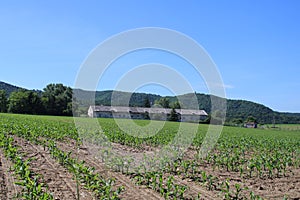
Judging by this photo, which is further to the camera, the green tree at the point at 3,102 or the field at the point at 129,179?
the green tree at the point at 3,102

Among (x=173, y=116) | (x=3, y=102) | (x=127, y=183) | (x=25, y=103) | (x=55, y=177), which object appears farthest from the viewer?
(x=3, y=102)

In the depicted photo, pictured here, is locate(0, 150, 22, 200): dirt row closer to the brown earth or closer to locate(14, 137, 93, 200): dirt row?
the brown earth

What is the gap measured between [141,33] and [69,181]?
17.9 feet

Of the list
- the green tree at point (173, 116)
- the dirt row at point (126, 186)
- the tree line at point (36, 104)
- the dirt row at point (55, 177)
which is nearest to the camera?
the dirt row at point (55, 177)

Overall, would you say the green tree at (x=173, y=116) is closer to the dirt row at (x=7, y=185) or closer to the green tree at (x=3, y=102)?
the green tree at (x=3, y=102)

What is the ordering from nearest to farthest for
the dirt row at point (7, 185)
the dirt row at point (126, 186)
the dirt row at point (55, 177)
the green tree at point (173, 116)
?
the dirt row at point (7, 185) → the dirt row at point (55, 177) → the dirt row at point (126, 186) → the green tree at point (173, 116)

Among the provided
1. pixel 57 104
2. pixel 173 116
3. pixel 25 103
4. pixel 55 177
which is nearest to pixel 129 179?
pixel 55 177

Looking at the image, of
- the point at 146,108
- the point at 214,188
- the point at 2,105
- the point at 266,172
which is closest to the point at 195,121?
the point at 146,108

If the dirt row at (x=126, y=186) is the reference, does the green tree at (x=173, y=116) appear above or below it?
above

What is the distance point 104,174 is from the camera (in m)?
9.37

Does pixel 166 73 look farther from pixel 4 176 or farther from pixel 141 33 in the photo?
pixel 4 176

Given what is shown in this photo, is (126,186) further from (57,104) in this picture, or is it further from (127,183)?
(57,104)

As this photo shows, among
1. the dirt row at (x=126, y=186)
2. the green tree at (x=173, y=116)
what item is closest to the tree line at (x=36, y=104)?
the green tree at (x=173, y=116)

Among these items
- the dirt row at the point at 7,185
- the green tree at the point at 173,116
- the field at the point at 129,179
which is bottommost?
the dirt row at the point at 7,185
